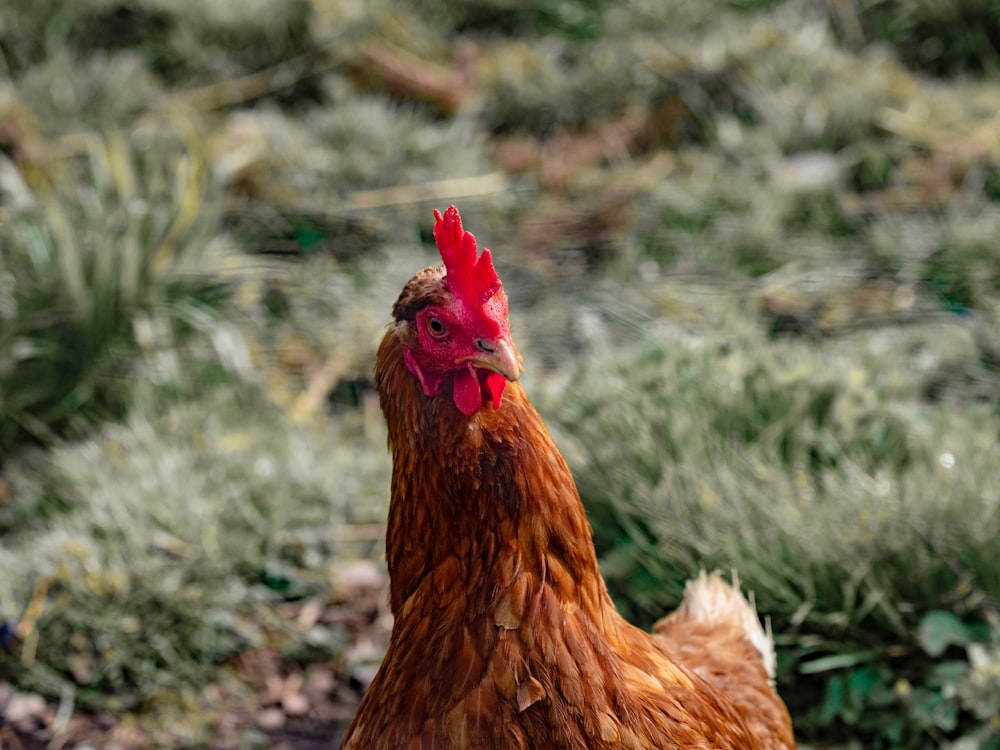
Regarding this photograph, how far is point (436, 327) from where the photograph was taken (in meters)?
1.56

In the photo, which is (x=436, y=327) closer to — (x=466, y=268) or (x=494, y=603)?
(x=466, y=268)

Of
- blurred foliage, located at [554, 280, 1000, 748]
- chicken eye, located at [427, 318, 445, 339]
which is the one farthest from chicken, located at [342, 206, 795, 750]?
blurred foliage, located at [554, 280, 1000, 748]

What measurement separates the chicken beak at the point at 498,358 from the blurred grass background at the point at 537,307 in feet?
4.49

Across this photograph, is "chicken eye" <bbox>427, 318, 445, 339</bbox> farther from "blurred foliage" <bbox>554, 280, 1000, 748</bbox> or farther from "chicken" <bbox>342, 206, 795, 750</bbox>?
"blurred foliage" <bbox>554, 280, 1000, 748</bbox>

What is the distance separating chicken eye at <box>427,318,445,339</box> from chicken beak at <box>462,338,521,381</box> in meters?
0.06

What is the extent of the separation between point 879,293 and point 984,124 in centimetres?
178

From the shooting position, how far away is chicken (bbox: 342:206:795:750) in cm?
155

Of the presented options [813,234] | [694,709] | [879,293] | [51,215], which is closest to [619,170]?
[813,234]

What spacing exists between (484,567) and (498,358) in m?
0.36

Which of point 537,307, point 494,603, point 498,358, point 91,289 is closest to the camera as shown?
point 498,358

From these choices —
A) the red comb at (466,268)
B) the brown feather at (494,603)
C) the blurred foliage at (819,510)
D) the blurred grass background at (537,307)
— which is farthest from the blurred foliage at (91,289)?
the red comb at (466,268)

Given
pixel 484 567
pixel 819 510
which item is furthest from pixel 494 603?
pixel 819 510

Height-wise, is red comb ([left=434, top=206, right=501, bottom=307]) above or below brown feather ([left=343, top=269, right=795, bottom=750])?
above

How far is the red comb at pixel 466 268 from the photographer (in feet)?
5.00
